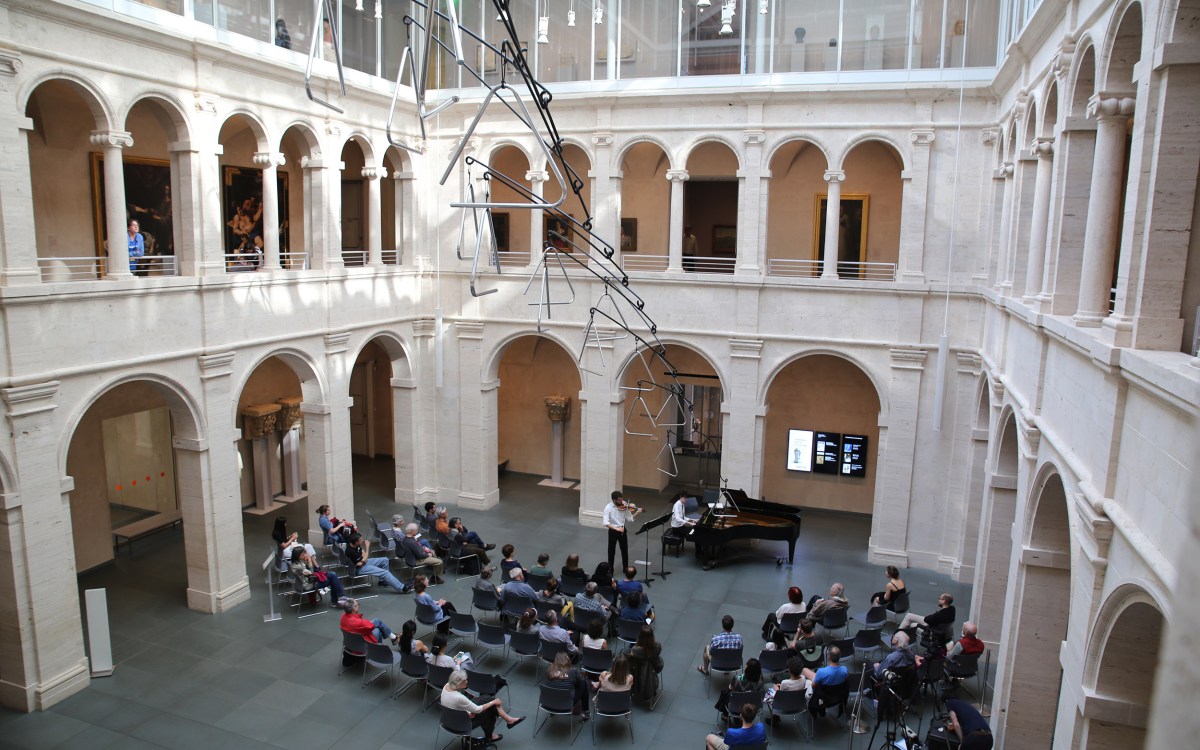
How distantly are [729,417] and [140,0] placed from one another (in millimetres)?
13938

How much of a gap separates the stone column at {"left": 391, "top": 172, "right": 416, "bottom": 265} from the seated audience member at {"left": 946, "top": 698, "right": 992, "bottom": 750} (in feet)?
51.7

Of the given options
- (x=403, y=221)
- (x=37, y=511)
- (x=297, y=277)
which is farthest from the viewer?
(x=403, y=221)

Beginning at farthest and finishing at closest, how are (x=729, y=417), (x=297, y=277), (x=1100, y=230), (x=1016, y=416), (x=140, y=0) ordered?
(x=729, y=417) → (x=297, y=277) → (x=140, y=0) → (x=1016, y=416) → (x=1100, y=230)

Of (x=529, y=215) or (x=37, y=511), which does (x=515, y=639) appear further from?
(x=529, y=215)

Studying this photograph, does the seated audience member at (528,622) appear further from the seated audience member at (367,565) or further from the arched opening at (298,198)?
the arched opening at (298,198)

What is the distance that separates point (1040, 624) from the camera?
10.8 metres

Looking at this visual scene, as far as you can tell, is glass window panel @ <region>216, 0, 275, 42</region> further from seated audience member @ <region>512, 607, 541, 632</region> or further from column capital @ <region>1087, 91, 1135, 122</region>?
column capital @ <region>1087, 91, 1135, 122</region>

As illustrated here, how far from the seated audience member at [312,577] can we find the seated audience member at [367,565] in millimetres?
687

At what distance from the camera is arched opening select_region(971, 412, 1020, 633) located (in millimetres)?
13641

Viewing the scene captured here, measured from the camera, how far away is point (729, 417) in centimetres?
2008

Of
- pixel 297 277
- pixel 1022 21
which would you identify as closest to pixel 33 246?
pixel 297 277

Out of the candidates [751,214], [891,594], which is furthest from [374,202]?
[891,594]

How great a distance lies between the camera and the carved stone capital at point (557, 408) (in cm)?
2400

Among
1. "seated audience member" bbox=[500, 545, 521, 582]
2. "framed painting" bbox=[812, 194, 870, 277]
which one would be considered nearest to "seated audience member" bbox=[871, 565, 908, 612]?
"seated audience member" bbox=[500, 545, 521, 582]
